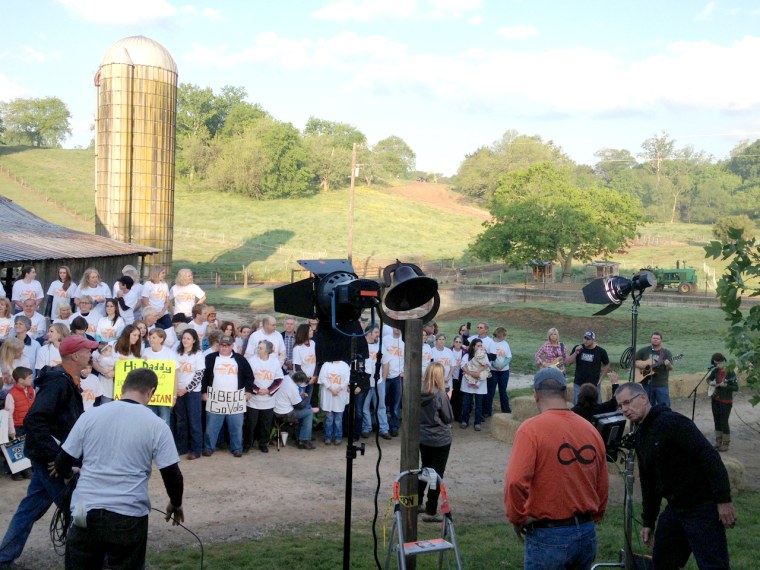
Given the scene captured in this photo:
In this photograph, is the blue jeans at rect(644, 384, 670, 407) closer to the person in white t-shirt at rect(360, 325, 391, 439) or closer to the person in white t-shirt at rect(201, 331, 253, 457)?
the person in white t-shirt at rect(360, 325, 391, 439)

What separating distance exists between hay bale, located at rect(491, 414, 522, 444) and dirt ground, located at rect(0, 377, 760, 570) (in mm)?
207

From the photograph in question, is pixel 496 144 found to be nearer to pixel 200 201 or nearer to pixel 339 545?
pixel 200 201

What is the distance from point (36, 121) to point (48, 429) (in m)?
125

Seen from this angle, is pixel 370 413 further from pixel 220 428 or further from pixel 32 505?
pixel 32 505

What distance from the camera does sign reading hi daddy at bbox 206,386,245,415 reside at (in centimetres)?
1120

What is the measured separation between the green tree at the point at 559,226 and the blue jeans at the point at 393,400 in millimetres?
34462

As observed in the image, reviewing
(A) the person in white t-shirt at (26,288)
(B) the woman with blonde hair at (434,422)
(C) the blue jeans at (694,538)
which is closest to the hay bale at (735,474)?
(B) the woman with blonde hair at (434,422)

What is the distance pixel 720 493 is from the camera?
17.8 ft

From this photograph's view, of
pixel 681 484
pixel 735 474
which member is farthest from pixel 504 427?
pixel 681 484

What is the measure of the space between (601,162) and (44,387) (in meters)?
137

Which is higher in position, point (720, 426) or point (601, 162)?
point (601, 162)

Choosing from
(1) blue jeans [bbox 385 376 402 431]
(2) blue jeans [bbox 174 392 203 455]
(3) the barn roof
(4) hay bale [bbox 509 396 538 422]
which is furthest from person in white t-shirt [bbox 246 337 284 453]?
(3) the barn roof

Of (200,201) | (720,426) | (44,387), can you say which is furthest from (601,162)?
(44,387)

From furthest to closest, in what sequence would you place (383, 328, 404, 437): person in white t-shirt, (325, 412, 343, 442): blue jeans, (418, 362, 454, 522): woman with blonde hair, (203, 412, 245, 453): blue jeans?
(383, 328, 404, 437): person in white t-shirt < (325, 412, 343, 442): blue jeans < (203, 412, 245, 453): blue jeans < (418, 362, 454, 522): woman with blonde hair
